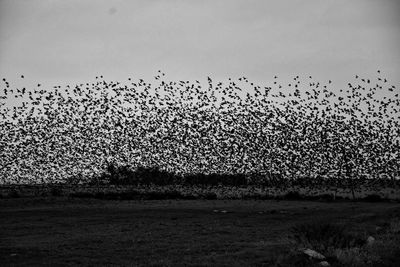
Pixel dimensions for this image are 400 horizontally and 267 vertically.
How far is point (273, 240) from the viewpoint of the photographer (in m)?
22.4

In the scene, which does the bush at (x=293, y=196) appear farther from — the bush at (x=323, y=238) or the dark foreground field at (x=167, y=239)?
the bush at (x=323, y=238)

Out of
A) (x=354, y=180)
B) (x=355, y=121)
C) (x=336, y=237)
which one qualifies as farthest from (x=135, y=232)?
(x=354, y=180)

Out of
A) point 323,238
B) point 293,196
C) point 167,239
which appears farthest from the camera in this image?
point 293,196

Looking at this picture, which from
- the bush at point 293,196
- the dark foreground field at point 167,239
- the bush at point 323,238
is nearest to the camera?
the dark foreground field at point 167,239

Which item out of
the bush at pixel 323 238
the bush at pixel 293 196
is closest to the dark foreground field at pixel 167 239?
the bush at pixel 323 238

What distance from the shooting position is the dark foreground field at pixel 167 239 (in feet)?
54.1

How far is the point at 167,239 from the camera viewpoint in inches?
894

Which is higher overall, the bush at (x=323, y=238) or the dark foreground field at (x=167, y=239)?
the bush at (x=323, y=238)

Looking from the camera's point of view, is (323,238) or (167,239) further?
(167,239)

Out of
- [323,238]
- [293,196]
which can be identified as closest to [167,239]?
[323,238]

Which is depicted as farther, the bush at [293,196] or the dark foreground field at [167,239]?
the bush at [293,196]

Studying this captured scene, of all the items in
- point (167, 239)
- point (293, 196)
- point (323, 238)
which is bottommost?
point (167, 239)

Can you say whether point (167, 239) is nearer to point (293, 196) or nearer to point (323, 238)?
point (323, 238)

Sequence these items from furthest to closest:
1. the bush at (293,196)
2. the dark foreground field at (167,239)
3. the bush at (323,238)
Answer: the bush at (293,196) → the bush at (323,238) → the dark foreground field at (167,239)
